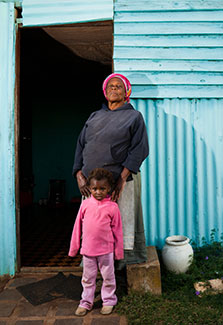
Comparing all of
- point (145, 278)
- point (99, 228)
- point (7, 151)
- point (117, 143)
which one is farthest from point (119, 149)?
point (7, 151)

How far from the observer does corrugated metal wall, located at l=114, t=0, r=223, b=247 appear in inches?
155

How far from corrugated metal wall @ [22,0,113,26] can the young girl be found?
2.25 meters

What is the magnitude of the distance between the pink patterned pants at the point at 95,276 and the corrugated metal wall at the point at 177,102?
1186 mm

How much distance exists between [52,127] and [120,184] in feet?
23.1

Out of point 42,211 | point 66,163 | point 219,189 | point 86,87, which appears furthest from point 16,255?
point 86,87

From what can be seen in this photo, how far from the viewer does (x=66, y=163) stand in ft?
31.2

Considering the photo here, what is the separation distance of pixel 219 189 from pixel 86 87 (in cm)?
655

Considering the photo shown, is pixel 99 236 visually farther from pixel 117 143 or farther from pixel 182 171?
pixel 182 171

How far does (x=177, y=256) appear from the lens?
11.7ft

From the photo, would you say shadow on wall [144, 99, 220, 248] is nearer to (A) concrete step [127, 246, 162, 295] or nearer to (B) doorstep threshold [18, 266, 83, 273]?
(A) concrete step [127, 246, 162, 295]

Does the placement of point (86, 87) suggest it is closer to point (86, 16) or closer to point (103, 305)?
point (86, 16)

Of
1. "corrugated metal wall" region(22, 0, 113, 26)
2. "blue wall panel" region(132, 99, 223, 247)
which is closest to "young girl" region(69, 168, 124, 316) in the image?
"blue wall panel" region(132, 99, 223, 247)

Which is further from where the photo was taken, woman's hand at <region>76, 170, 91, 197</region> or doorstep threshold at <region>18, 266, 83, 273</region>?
doorstep threshold at <region>18, 266, 83, 273</region>

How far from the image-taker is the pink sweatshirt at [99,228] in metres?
2.84
